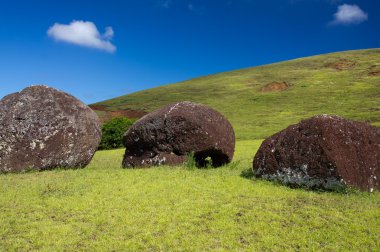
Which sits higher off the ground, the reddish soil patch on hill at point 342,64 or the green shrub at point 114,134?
the reddish soil patch on hill at point 342,64

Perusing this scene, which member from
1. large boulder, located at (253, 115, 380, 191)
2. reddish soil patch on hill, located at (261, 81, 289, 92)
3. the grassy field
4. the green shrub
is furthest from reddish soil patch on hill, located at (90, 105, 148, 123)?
large boulder, located at (253, 115, 380, 191)

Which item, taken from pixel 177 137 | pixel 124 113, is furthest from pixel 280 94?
pixel 177 137

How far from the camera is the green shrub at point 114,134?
4259 centimetres

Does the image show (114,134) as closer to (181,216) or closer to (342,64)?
(181,216)

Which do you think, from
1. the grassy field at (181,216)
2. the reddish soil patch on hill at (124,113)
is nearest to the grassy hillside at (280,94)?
the reddish soil patch on hill at (124,113)

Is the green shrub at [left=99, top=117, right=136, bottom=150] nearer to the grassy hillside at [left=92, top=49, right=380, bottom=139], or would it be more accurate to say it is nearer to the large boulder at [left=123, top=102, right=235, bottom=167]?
the grassy hillside at [left=92, top=49, right=380, bottom=139]

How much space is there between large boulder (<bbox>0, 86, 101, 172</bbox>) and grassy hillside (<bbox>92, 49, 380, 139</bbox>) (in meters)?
29.7

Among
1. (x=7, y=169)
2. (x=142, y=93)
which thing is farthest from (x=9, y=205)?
(x=142, y=93)

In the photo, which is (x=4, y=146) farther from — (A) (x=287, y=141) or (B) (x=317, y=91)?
(B) (x=317, y=91)

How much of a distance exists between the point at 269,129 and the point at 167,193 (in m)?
40.2

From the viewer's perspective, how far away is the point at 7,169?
664 inches

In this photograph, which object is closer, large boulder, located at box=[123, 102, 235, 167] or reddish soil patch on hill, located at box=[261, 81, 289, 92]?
large boulder, located at box=[123, 102, 235, 167]

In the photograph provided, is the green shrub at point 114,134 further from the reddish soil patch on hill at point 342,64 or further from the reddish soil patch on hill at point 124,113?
the reddish soil patch on hill at point 342,64

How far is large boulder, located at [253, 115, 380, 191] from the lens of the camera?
12.5 meters
